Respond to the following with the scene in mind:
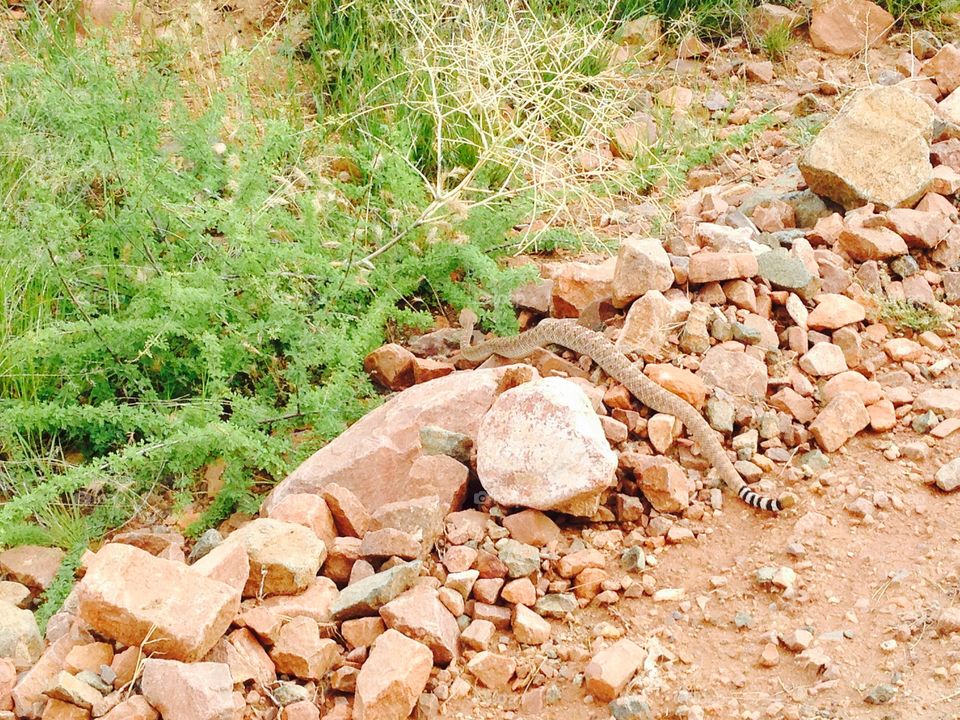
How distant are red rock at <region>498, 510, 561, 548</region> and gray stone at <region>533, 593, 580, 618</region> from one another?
0.22m

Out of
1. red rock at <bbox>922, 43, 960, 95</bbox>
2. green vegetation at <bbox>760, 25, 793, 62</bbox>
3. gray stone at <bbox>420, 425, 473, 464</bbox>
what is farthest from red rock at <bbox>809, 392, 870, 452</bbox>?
green vegetation at <bbox>760, 25, 793, 62</bbox>

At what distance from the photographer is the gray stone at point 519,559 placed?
355 centimetres

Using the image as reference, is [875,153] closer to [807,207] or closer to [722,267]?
[807,207]

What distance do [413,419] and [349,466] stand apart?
0.32 m

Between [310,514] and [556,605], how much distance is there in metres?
0.86

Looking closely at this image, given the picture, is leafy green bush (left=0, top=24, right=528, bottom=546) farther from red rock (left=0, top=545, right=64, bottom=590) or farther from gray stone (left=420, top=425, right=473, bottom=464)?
gray stone (left=420, top=425, right=473, bottom=464)

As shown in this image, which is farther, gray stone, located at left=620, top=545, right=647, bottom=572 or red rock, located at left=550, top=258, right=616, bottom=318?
red rock, located at left=550, top=258, right=616, bottom=318

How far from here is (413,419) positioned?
13.9ft

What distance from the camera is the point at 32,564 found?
168 inches

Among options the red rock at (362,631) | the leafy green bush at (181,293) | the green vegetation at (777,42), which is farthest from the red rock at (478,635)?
the green vegetation at (777,42)

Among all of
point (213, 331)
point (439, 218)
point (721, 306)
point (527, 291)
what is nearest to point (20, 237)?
point (213, 331)

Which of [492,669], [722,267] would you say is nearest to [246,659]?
[492,669]

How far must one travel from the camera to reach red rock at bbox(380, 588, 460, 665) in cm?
322

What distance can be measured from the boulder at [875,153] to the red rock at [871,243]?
36 centimetres
